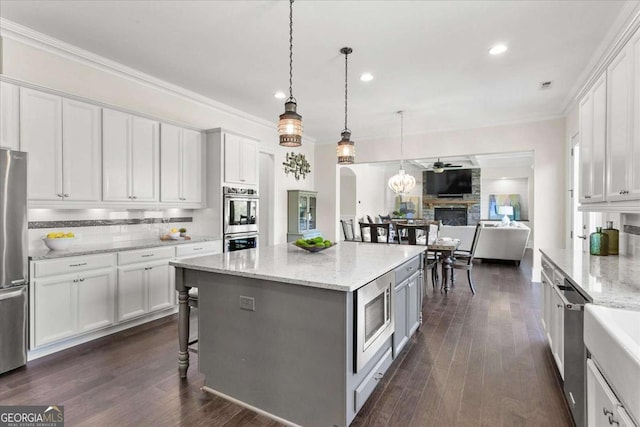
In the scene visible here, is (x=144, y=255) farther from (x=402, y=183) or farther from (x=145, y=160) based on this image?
(x=402, y=183)

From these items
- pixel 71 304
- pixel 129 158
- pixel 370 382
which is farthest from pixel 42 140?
pixel 370 382

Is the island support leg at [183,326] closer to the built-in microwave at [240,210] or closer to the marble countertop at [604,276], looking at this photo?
the built-in microwave at [240,210]

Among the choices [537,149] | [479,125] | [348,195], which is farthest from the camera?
[348,195]

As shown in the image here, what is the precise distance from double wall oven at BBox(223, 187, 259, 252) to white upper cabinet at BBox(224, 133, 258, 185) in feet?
0.51

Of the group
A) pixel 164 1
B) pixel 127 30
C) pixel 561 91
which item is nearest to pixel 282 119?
pixel 164 1

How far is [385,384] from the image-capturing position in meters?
2.37

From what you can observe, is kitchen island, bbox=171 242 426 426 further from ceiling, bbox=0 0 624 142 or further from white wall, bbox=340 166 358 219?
white wall, bbox=340 166 358 219

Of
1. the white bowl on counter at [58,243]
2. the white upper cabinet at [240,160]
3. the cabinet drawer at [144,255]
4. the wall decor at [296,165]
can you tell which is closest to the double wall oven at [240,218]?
the white upper cabinet at [240,160]

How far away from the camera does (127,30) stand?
2.93 m

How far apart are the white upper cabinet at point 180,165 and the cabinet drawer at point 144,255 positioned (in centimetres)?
67

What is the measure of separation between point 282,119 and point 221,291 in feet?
4.16

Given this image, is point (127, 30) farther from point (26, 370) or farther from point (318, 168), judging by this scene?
point (318, 168)

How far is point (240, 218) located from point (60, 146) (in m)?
2.18

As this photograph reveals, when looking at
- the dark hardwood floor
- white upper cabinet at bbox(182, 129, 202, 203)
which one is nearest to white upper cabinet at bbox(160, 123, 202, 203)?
white upper cabinet at bbox(182, 129, 202, 203)
